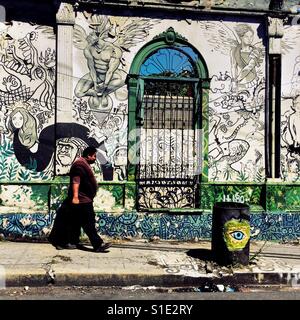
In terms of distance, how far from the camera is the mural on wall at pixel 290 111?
905 centimetres

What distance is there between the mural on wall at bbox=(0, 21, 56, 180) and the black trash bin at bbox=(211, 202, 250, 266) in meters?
3.40

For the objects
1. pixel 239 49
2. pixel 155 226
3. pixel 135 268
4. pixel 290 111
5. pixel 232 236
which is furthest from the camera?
pixel 290 111

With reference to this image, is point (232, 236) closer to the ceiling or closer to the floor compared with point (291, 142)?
closer to the floor

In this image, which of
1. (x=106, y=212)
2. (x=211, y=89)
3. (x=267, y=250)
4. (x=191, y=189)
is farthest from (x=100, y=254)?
(x=211, y=89)

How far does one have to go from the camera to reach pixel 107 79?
855 centimetres

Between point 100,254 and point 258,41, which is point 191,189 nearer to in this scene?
point 100,254

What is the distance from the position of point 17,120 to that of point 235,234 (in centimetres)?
445

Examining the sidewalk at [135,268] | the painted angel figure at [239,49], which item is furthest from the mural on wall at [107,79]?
the sidewalk at [135,268]

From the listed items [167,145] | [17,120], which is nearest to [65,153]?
[17,120]

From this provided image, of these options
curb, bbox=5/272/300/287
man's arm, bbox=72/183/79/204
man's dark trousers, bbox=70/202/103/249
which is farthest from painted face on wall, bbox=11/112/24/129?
curb, bbox=5/272/300/287

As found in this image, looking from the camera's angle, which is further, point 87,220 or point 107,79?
point 107,79

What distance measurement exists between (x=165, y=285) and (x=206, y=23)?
206 inches

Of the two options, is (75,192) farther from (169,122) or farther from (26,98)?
(169,122)

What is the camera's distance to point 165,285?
633cm
